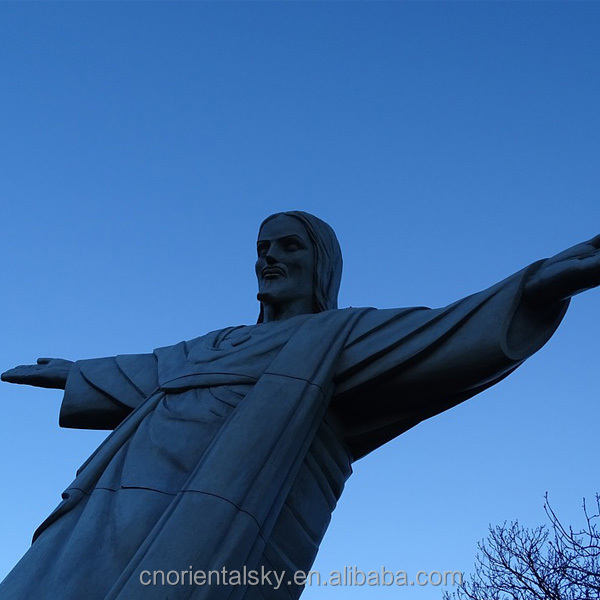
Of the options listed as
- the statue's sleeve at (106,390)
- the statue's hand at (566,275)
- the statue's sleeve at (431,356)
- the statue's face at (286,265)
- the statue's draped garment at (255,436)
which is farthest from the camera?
the statue's face at (286,265)

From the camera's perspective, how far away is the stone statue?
5992 mm

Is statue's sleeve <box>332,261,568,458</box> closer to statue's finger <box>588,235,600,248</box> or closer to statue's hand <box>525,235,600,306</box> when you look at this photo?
statue's hand <box>525,235,600,306</box>

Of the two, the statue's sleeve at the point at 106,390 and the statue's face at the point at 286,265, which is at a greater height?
the statue's face at the point at 286,265

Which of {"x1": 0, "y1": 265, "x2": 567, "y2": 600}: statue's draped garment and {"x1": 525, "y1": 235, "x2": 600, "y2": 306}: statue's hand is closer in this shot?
{"x1": 0, "y1": 265, "x2": 567, "y2": 600}: statue's draped garment

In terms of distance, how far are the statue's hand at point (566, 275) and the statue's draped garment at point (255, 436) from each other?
117mm

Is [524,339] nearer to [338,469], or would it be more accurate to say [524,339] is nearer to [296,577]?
[338,469]

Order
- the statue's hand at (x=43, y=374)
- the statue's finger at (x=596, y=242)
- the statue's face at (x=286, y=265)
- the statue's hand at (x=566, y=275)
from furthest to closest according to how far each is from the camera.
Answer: the statue's hand at (x=43, y=374)
the statue's face at (x=286, y=265)
the statue's finger at (x=596, y=242)
the statue's hand at (x=566, y=275)

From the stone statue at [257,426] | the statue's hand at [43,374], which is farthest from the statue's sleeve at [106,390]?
the statue's hand at [43,374]

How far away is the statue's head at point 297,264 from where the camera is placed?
26.9 ft

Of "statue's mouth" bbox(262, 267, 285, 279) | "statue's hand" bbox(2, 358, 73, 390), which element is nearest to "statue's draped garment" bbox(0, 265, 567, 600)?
"statue's mouth" bbox(262, 267, 285, 279)

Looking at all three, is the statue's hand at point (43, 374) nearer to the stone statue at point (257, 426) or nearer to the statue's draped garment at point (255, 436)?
the stone statue at point (257, 426)

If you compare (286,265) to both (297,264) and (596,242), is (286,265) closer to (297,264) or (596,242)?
(297,264)

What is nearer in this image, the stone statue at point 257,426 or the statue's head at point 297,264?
the stone statue at point 257,426

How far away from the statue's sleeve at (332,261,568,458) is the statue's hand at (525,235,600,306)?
0.35 ft
